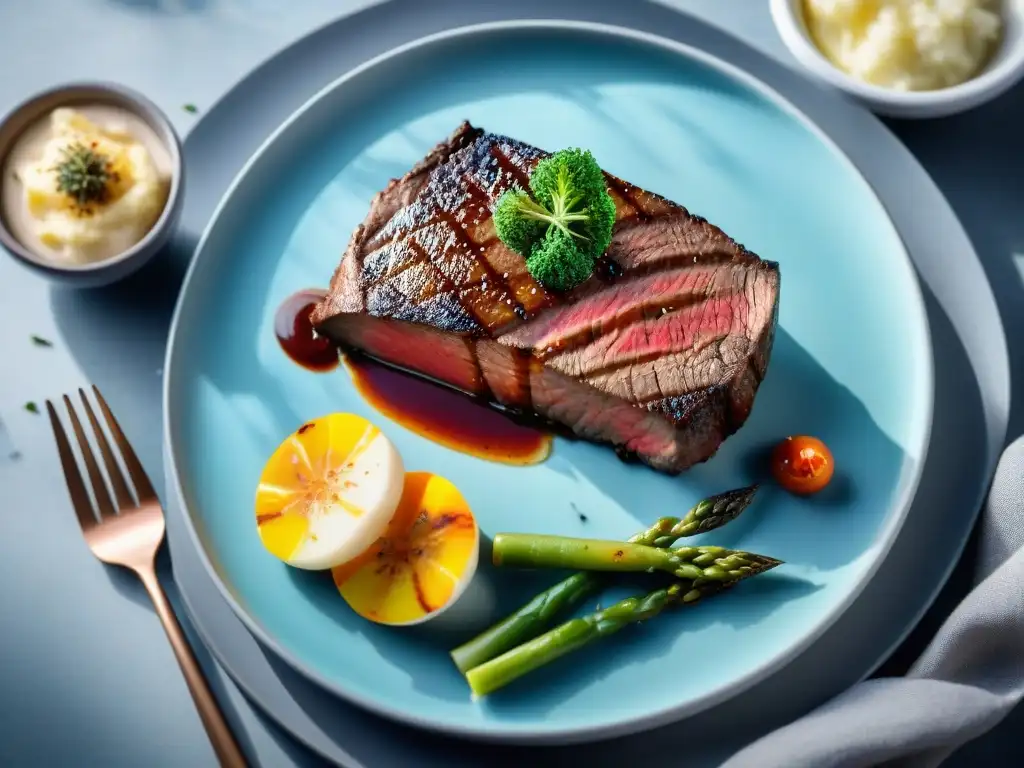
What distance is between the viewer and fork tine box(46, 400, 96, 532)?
4125 millimetres

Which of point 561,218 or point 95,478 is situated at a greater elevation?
point 95,478

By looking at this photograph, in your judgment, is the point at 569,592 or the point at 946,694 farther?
the point at 569,592

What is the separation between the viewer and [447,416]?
4344 millimetres

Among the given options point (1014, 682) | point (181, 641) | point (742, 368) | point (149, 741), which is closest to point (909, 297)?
point (742, 368)

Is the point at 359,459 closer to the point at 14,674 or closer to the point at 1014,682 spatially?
the point at 14,674

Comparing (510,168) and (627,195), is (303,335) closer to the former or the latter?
(510,168)

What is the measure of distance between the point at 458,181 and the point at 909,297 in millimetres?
1899

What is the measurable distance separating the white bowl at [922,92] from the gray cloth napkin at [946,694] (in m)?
1.47

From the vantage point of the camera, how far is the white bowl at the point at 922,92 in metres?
4.20

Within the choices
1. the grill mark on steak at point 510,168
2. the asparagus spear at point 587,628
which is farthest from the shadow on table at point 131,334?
the asparagus spear at point 587,628

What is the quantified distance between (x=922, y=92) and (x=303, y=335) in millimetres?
2805

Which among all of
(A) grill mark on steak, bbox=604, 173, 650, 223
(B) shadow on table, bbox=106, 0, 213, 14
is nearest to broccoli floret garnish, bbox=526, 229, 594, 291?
(A) grill mark on steak, bbox=604, 173, 650, 223

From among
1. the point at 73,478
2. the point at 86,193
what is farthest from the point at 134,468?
the point at 86,193

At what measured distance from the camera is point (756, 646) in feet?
12.3
